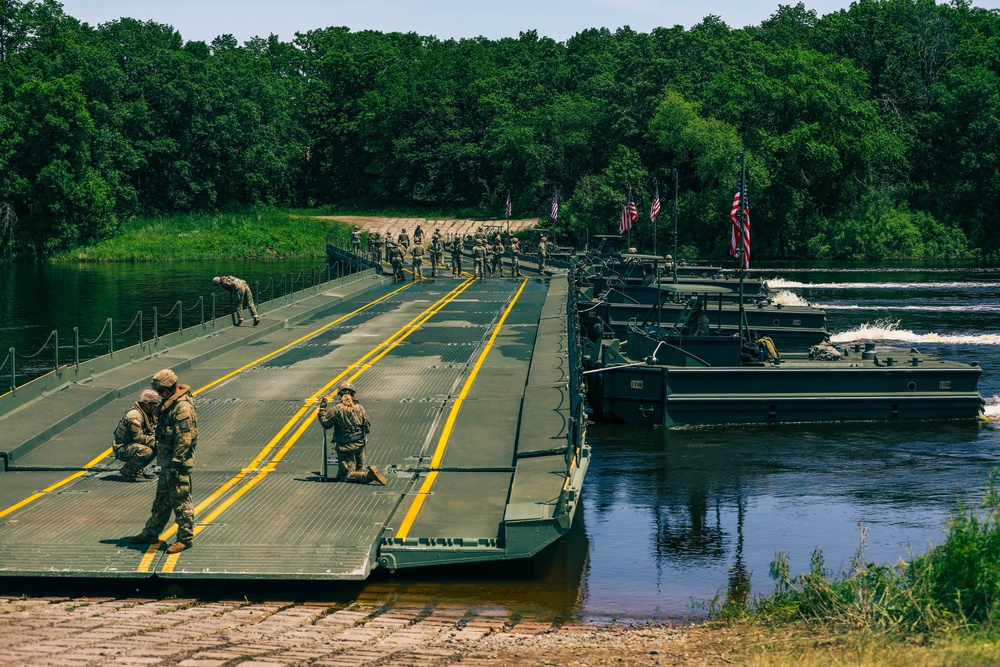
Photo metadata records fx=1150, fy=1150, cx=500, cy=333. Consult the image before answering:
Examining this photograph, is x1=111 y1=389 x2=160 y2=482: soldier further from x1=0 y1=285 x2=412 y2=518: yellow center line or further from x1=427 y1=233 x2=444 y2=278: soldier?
x1=427 y1=233 x2=444 y2=278: soldier

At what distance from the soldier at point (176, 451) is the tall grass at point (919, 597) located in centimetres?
713

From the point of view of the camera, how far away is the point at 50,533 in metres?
15.9

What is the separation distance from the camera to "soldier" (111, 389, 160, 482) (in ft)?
60.8

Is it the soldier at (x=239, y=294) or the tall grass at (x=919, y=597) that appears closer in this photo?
the tall grass at (x=919, y=597)

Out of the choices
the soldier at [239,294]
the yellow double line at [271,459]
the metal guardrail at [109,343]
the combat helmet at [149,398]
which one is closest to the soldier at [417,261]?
the metal guardrail at [109,343]

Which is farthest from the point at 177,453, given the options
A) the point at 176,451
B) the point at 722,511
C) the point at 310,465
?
the point at 722,511

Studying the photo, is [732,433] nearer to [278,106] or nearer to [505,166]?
[505,166]

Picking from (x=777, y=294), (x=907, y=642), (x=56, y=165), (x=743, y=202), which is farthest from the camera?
(x=56, y=165)

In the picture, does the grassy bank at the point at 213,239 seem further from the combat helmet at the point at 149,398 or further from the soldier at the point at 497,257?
the combat helmet at the point at 149,398

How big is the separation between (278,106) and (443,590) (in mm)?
124128

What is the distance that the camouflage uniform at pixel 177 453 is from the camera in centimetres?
Result: 1490

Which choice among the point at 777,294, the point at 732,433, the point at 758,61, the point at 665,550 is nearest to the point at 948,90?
the point at 758,61

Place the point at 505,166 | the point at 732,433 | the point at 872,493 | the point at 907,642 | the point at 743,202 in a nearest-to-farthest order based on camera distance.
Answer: the point at 907,642 → the point at 872,493 → the point at 732,433 → the point at 743,202 → the point at 505,166

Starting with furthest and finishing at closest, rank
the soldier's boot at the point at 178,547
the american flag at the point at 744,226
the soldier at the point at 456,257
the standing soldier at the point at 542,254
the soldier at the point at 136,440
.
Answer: the soldier at the point at 456,257
the standing soldier at the point at 542,254
the american flag at the point at 744,226
the soldier at the point at 136,440
the soldier's boot at the point at 178,547
